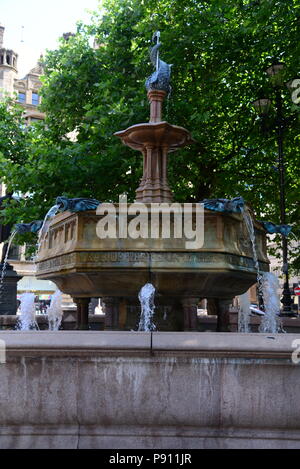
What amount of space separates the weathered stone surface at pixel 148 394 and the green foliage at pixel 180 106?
11658 mm

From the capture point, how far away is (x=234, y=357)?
364 centimetres

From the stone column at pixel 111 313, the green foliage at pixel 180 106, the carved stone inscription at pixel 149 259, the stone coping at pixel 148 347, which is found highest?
the green foliage at pixel 180 106

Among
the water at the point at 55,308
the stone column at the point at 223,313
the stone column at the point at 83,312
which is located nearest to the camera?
the stone column at the point at 223,313

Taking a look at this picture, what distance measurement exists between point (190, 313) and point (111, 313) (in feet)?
3.98

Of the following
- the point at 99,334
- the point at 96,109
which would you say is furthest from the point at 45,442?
the point at 96,109

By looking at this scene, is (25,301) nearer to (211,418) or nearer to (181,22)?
(211,418)

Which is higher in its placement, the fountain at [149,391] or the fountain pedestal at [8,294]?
the fountain pedestal at [8,294]

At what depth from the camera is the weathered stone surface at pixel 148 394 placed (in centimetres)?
355

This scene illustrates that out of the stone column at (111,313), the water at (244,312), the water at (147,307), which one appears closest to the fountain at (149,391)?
the water at (147,307)

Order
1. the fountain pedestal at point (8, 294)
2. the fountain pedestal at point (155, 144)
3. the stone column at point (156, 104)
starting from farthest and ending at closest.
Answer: the fountain pedestal at point (8, 294)
the stone column at point (156, 104)
the fountain pedestal at point (155, 144)

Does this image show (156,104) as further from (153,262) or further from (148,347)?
(148,347)

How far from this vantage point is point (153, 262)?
6301mm

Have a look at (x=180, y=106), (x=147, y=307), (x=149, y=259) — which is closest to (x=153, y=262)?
(x=149, y=259)

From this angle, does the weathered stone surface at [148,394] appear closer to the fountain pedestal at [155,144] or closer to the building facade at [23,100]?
the fountain pedestal at [155,144]
